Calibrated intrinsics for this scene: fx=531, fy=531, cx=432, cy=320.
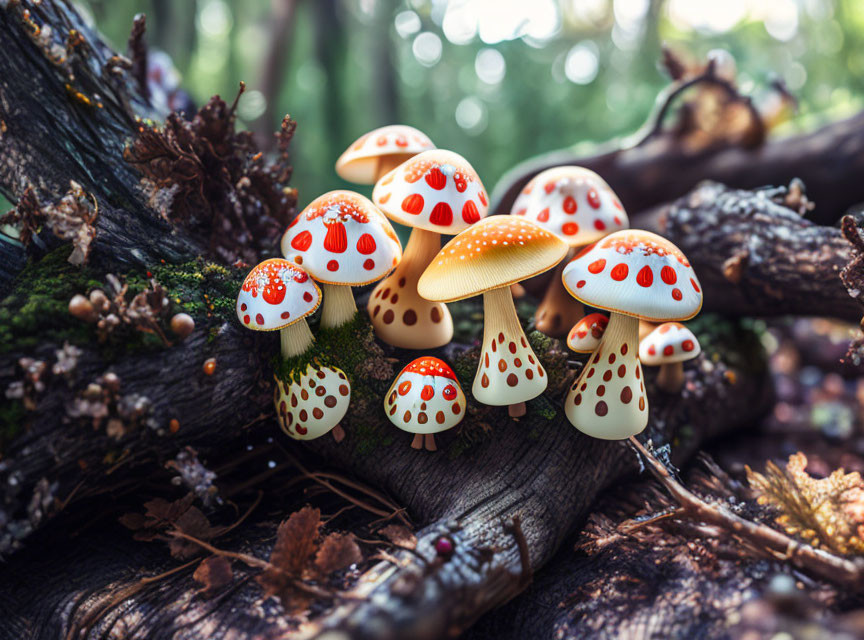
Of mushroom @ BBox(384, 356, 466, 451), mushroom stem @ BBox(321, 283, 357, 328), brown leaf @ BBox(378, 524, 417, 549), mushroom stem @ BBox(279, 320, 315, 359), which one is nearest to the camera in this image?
brown leaf @ BBox(378, 524, 417, 549)

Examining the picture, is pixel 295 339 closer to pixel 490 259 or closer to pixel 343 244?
pixel 343 244

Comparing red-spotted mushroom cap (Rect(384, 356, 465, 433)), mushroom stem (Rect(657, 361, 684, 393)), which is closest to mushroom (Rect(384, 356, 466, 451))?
red-spotted mushroom cap (Rect(384, 356, 465, 433))

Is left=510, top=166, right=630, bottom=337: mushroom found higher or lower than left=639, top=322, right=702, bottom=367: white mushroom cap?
higher

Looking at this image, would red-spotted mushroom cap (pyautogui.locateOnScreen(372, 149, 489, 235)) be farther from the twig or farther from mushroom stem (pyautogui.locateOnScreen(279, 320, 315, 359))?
the twig

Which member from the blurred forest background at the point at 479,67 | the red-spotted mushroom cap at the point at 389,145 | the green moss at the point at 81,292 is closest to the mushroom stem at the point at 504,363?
the red-spotted mushroom cap at the point at 389,145

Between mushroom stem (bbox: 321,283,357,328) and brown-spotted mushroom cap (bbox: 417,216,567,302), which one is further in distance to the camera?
mushroom stem (bbox: 321,283,357,328)

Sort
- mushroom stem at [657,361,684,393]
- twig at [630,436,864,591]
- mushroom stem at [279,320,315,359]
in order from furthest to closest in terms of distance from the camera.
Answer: mushroom stem at [657,361,684,393], mushroom stem at [279,320,315,359], twig at [630,436,864,591]

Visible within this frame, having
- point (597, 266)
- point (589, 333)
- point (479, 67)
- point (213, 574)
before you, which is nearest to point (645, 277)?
point (597, 266)
